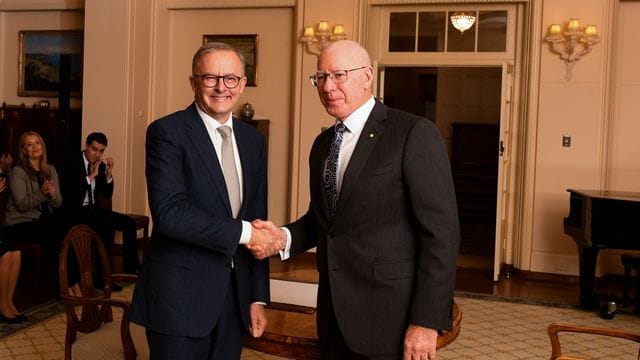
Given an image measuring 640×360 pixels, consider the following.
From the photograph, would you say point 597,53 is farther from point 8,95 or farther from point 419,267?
point 8,95

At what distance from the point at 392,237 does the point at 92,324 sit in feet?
6.03

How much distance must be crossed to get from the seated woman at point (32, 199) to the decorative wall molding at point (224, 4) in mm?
3129

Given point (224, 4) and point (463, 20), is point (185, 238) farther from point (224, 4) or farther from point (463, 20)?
point (224, 4)

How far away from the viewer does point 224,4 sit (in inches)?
336

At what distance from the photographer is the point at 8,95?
937 cm


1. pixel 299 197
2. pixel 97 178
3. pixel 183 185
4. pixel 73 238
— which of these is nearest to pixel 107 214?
pixel 97 178

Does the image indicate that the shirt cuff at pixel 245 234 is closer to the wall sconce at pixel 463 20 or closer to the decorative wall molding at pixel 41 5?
the wall sconce at pixel 463 20

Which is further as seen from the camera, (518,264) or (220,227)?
(518,264)

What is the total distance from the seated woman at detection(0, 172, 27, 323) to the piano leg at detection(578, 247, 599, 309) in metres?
4.76

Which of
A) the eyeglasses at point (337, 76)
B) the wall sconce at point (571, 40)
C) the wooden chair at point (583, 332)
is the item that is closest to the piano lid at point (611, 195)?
the wall sconce at point (571, 40)

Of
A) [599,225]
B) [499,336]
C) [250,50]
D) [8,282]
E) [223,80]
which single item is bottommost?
[499,336]

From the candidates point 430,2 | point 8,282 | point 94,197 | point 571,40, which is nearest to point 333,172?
point 8,282

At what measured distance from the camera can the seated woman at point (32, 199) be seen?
6.20 m

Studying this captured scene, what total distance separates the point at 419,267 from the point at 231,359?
2.39 ft
